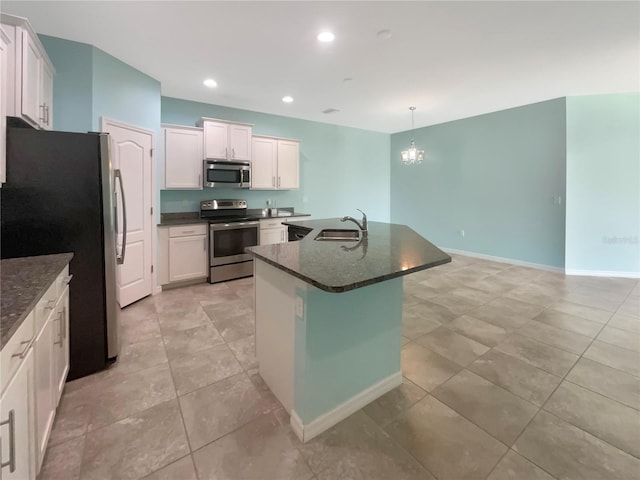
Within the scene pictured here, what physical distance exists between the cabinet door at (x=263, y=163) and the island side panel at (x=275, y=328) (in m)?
3.18

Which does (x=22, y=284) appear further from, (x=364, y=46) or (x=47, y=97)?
(x=364, y=46)

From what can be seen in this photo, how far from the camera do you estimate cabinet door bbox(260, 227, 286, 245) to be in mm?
4713

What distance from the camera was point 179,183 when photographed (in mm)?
4223

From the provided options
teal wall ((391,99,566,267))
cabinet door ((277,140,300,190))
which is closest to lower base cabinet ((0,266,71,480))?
cabinet door ((277,140,300,190))

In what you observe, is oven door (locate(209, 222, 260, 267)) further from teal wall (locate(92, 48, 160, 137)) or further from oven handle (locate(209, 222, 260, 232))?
teal wall (locate(92, 48, 160, 137))

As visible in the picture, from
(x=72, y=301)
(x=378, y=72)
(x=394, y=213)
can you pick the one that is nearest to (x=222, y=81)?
(x=378, y=72)

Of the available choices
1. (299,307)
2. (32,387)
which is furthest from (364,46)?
(32,387)

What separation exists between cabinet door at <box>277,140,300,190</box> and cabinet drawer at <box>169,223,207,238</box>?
5.30 feet

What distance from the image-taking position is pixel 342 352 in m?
1.70

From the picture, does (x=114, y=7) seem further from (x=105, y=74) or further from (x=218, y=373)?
(x=218, y=373)

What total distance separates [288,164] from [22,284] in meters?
4.28

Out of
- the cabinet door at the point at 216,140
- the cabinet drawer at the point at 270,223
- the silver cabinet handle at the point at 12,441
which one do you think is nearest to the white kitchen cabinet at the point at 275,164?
the cabinet door at the point at 216,140

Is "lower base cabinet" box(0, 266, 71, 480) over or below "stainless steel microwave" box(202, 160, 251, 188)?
below

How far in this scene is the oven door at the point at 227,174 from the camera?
14.2 ft
